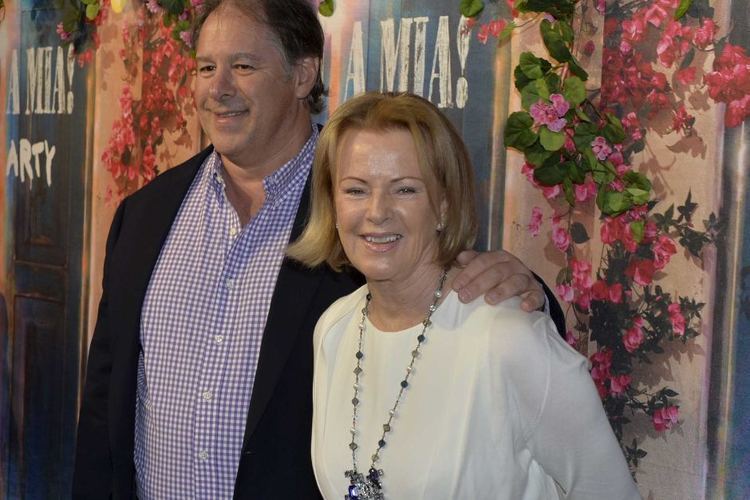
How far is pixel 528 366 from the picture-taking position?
172cm

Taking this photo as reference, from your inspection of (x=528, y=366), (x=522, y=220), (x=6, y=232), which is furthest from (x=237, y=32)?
(x=6, y=232)

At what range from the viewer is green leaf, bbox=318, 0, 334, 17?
2.84m

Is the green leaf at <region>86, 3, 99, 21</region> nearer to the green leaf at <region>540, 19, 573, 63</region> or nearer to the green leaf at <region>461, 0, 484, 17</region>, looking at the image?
the green leaf at <region>461, 0, 484, 17</region>

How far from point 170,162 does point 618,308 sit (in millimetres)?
1619

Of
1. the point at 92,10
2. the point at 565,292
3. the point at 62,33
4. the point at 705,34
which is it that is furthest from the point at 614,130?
the point at 62,33

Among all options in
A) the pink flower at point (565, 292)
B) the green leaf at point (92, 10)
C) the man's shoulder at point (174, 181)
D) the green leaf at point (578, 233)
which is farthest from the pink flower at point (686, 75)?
the green leaf at point (92, 10)

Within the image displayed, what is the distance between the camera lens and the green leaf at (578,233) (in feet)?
7.48

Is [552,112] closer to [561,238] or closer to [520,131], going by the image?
[520,131]

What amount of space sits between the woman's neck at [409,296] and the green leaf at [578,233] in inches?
19.0

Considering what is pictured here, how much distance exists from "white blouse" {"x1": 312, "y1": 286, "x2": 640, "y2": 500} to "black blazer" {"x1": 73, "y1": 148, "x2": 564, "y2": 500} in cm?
35

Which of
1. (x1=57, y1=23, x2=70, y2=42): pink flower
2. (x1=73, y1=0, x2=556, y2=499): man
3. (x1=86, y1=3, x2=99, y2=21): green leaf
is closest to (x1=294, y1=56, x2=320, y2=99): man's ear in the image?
(x1=73, y1=0, x2=556, y2=499): man

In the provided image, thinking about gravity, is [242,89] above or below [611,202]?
above

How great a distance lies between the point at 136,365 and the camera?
8.13 feet

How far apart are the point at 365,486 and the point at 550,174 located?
80 centimetres
